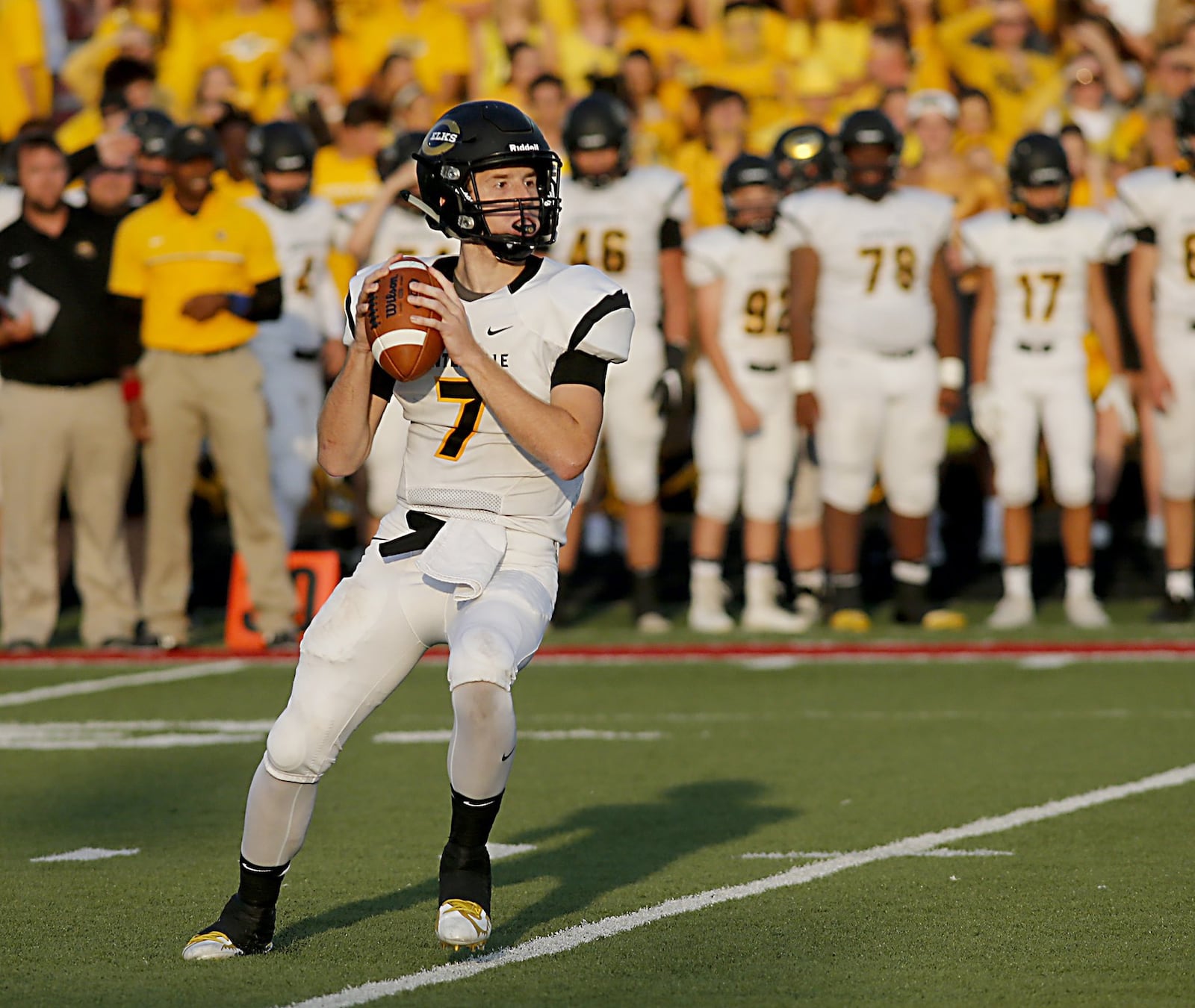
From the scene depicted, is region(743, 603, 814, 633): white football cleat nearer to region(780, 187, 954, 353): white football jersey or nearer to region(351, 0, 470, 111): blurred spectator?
region(780, 187, 954, 353): white football jersey

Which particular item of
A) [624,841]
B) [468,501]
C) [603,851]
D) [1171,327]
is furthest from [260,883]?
[1171,327]

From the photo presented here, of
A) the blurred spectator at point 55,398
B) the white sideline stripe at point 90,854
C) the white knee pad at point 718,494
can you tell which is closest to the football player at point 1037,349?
the white knee pad at point 718,494

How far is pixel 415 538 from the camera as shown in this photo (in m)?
4.38

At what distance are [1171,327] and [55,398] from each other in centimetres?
517

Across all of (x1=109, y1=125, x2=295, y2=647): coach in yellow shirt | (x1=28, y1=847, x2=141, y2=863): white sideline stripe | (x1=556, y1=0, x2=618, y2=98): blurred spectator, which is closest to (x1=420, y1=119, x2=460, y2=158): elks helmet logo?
(x1=28, y1=847, x2=141, y2=863): white sideline stripe

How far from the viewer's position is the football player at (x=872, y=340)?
10086 mm

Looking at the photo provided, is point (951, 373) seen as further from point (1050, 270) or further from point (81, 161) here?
point (81, 161)

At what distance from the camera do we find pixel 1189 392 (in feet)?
33.4

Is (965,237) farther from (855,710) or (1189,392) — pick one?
(855,710)

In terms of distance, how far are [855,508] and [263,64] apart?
234 inches

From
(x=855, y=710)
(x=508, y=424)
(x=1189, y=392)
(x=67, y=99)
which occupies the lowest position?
(x=855, y=710)

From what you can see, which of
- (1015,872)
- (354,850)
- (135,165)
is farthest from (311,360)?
(1015,872)

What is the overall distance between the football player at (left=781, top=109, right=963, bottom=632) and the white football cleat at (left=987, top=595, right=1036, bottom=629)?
21cm

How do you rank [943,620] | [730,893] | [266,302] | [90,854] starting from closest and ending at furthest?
1. [730,893]
2. [90,854]
3. [266,302]
4. [943,620]
